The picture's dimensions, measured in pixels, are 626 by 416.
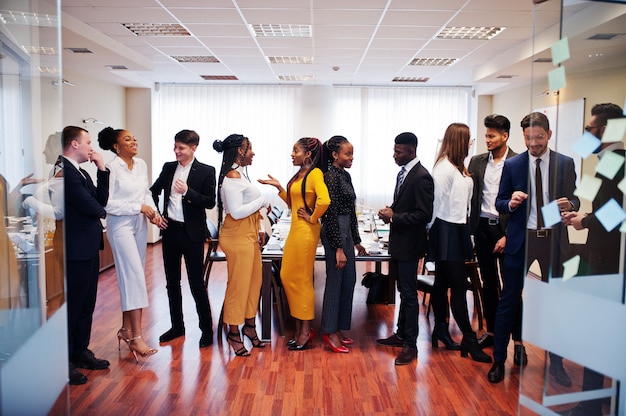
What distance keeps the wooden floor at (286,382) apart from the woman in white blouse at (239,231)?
342 mm

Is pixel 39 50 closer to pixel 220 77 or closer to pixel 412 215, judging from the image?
pixel 412 215

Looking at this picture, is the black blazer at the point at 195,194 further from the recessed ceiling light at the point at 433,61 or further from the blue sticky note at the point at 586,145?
the recessed ceiling light at the point at 433,61

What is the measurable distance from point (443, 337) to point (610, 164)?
96.8 inches

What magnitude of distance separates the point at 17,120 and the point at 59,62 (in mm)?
283

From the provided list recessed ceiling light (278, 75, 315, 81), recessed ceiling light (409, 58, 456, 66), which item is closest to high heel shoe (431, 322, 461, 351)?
recessed ceiling light (409, 58, 456, 66)

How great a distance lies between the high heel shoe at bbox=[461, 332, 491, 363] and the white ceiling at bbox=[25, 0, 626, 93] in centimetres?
197

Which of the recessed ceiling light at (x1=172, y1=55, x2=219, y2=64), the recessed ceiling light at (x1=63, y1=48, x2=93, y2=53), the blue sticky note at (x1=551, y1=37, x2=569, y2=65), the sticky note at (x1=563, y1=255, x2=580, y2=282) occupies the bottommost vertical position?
the sticky note at (x1=563, y1=255, x2=580, y2=282)

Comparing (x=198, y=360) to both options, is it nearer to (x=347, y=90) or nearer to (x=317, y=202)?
(x=317, y=202)

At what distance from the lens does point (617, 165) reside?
6.61 ft

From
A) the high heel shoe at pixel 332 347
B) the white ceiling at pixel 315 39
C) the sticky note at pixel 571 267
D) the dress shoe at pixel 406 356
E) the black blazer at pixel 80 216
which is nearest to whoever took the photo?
the sticky note at pixel 571 267

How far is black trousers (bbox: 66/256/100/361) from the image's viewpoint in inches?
139

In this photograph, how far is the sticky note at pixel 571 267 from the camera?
6.90 ft

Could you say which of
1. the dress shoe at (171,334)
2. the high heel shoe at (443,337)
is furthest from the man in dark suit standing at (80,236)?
the high heel shoe at (443,337)

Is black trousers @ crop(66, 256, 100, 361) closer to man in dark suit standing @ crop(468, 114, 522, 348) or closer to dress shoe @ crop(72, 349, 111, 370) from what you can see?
dress shoe @ crop(72, 349, 111, 370)
